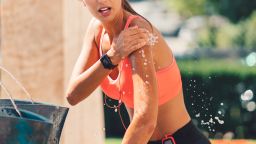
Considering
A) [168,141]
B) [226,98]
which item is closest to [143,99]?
[168,141]

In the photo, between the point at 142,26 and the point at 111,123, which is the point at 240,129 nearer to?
Result: the point at 111,123

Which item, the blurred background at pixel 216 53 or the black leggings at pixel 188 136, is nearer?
the black leggings at pixel 188 136

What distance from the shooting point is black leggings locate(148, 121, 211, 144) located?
12.2 feet

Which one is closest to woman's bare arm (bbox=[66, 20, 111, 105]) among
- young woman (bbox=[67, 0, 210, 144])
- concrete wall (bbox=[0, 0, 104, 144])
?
young woman (bbox=[67, 0, 210, 144])

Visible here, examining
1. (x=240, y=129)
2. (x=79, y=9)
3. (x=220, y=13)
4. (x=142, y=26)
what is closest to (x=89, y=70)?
(x=142, y=26)

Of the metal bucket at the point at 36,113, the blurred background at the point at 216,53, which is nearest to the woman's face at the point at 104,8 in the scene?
the metal bucket at the point at 36,113

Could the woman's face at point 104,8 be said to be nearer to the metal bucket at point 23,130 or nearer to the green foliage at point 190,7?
the metal bucket at point 23,130

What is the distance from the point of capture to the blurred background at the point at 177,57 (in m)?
5.18

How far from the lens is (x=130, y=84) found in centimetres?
352

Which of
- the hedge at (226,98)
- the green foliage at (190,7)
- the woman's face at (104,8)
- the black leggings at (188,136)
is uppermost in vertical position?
the woman's face at (104,8)

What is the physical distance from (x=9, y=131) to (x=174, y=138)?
88 cm

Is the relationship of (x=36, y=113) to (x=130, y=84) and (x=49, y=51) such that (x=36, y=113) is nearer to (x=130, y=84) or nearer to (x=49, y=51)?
(x=130, y=84)

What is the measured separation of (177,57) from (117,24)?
1248 cm

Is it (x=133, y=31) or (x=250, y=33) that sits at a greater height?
(x=133, y=31)
